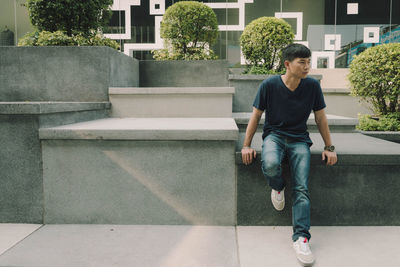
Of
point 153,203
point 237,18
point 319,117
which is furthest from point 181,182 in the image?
point 237,18

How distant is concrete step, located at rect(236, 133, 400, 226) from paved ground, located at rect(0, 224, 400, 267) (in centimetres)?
10

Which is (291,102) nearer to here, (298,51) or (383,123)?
(298,51)

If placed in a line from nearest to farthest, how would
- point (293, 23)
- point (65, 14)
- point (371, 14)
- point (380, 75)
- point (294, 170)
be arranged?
point (294, 170), point (65, 14), point (380, 75), point (371, 14), point (293, 23)

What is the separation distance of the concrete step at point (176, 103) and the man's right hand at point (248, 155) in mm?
1826

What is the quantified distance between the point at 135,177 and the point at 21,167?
1.10 metres

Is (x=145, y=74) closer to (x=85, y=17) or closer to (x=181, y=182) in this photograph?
(x=85, y=17)

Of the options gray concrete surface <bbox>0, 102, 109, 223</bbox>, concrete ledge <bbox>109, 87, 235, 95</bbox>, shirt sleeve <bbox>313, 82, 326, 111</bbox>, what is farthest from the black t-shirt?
gray concrete surface <bbox>0, 102, 109, 223</bbox>

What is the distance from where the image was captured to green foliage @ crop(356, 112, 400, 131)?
566 cm

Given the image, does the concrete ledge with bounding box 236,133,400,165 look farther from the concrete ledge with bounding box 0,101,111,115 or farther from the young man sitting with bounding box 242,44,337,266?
the concrete ledge with bounding box 0,101,111,115

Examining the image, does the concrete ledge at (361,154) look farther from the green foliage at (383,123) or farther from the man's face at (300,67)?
the green foliage at (383,123)

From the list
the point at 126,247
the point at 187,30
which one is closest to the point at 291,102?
the point at 126,247

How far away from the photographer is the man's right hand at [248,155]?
262cm

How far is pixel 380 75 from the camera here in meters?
5.62

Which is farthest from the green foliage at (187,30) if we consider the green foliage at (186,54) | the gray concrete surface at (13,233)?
the gray concrete surface at (13,233)
